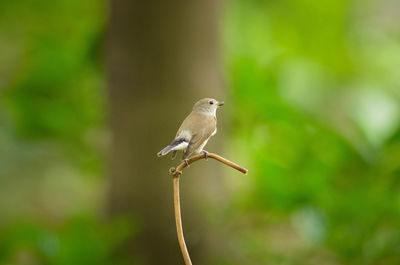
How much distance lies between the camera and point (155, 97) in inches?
68.2

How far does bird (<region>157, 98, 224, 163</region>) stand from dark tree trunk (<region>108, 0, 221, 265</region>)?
103cm

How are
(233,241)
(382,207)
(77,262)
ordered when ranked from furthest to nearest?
(233,241)
(77,262)
(382,207)

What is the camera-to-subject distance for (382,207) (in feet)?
4.90

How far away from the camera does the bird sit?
0.52 m

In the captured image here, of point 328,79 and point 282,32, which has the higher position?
point 282,32

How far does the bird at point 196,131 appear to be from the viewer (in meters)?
0.52

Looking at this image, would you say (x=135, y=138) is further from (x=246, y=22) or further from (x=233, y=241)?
(x=246, y=22)

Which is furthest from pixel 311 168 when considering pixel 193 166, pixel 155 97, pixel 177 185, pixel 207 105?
pixel 177 185

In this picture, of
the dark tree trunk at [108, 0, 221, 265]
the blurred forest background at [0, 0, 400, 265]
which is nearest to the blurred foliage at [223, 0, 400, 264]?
the blurred forest background at [0, 0, 400, 265]

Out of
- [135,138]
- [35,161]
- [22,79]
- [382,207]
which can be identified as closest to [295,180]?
[382,207]

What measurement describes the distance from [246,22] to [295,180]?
6.11 feet

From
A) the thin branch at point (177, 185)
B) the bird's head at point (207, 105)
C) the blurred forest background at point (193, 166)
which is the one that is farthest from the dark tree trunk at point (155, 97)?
the thin branch at point (177, 185)

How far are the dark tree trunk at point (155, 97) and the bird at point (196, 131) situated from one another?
1032mm

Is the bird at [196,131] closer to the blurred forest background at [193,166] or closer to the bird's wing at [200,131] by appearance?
the bird's wing at [200,131]
